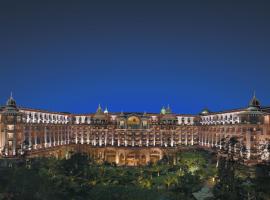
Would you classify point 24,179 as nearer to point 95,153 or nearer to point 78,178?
point 78,178

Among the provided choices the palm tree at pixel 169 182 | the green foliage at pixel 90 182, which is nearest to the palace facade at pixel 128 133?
the green foliage at pixel 90 182

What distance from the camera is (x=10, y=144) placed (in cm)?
9162

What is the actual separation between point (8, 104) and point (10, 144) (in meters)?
10.2

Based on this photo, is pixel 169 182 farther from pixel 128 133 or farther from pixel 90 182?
pixel 128 133

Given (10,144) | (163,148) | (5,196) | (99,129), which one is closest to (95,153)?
(99,129)

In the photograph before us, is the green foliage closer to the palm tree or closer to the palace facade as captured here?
the palm tree

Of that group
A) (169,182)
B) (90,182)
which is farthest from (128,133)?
(90,182)

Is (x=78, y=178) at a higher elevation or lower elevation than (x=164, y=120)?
lower

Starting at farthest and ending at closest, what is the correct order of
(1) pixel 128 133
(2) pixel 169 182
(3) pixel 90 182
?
1. (1) pixel 128 133
2. (2) pixel 169 182
3. (3) pixel 90 182

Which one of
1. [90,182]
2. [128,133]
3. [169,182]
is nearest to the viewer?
[90,182]

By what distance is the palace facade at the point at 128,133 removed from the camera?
3684 inches

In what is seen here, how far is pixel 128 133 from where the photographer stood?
130m

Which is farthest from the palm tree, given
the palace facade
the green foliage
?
the palace facade

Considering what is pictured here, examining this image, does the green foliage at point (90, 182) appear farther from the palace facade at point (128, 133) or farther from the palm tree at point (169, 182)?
the palace facade at point (128, 133)
